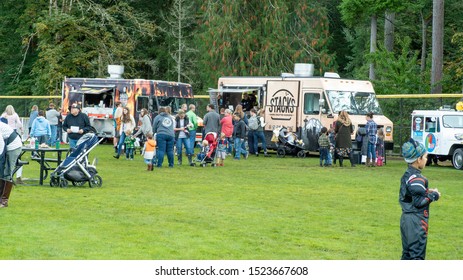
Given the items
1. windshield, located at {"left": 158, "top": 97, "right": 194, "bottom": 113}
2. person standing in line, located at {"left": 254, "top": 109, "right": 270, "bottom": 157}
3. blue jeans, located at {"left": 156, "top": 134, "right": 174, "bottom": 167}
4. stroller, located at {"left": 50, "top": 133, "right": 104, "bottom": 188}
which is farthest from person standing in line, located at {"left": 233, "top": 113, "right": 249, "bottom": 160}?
stroller, located at {"left": 50, "top": 133, "right": 104, "bottom": 188}

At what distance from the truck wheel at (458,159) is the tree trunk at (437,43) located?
10456 millimetres

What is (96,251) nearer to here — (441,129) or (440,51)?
(441,129)

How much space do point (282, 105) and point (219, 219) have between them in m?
21.6

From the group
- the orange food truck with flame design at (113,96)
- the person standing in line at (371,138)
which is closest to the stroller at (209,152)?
the person standing in line at (371,138)

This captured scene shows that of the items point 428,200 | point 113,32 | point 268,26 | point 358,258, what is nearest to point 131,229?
point 358,258

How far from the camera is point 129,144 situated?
109 feet

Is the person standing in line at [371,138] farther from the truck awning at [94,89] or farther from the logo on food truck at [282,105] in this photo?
the truck awning at [94,89]

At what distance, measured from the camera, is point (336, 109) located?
120 feet

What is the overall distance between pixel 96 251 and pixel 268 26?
43.3 metres

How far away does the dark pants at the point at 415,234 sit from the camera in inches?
423

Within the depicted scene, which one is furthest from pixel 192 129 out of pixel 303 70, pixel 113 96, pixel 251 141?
pixel 113 96

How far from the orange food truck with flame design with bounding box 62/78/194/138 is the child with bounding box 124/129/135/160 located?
9042mm

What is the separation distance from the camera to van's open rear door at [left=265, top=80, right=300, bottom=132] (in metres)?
38.0

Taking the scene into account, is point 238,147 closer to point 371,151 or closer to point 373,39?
point 371,151
